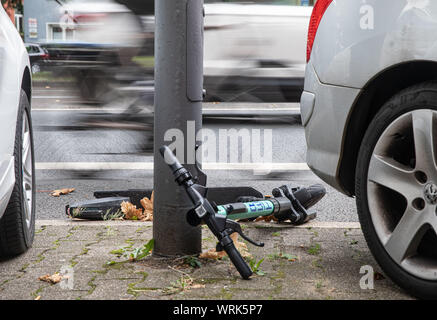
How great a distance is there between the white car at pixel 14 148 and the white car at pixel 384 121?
4.68 feet

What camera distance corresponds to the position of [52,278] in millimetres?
3064

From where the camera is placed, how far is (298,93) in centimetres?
845

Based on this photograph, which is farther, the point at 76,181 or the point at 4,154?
the point at 76,181

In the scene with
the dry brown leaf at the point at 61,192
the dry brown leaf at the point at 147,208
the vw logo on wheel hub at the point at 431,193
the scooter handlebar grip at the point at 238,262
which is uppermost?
the vw logo on wheel hub at the point at 431,193

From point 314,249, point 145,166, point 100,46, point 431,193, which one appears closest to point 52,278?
point 314,249

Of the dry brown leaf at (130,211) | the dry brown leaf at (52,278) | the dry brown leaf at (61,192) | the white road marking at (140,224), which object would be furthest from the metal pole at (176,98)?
the dry brown leaf at (61,192)

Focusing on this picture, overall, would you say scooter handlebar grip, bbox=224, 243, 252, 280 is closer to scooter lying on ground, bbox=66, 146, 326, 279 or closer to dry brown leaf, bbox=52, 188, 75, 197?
scooter lying on ground, bbox=66, 146, 326, 279

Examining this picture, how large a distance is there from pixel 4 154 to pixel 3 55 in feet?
1.50

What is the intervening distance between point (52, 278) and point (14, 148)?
0.68 metres

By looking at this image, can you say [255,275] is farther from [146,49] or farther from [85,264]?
[146,49]

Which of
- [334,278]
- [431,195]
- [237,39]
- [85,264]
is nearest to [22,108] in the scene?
[85,264]

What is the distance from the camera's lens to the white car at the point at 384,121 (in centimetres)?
273

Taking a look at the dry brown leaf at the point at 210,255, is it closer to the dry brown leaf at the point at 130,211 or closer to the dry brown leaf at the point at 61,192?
the dry brown leaf at the point at 130,211

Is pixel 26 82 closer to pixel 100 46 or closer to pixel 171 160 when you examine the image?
pixel 171 160
